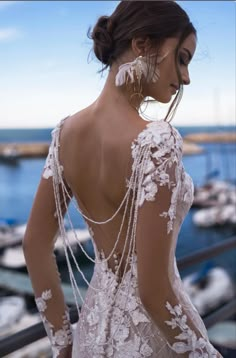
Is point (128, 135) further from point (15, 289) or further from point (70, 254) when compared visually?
point (15, 289)

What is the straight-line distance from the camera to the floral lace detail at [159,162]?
28.0 inches

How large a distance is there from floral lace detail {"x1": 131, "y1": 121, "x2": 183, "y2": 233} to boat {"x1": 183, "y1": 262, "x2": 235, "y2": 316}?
16.5 metres

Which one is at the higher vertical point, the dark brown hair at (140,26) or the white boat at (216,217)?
the dark brown hair at (140,26)

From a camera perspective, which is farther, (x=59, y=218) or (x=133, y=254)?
(x=59, y=218)

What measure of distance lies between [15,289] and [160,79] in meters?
14.9

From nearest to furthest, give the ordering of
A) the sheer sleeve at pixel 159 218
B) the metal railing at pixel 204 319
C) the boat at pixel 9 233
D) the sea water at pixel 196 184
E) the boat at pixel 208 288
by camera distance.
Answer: the sheer sleeve at pixel 159 218 < the metal railing at pixel 204 319 < the boat at pixel 208 288 < the boat at pixel 9 233 < the sea water at pixel 196 184

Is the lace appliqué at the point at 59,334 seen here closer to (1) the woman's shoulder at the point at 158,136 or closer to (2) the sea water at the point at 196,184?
(1) the woman's shoulder at the point at 158,136

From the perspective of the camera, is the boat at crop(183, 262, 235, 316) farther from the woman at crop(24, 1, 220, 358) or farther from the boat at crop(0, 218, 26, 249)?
the woman at crop(24, 1, 220, 358)

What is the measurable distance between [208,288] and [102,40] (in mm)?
19096

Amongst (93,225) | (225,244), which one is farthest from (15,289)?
(93,225)

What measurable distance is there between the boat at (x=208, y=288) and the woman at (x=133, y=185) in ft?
53.8

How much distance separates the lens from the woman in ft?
2.35

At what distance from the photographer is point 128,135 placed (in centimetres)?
74

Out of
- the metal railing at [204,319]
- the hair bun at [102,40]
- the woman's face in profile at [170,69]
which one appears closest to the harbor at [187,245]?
the metal railing at [204,319]
